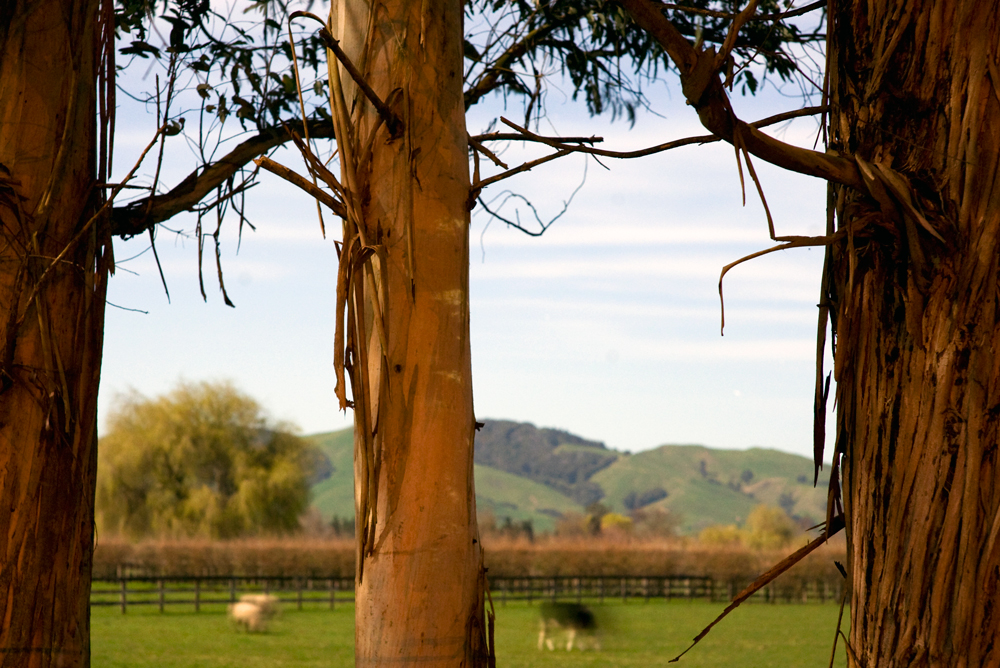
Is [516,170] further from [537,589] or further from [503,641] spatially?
[537,589]

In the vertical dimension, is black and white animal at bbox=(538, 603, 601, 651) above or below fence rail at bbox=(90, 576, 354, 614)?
above

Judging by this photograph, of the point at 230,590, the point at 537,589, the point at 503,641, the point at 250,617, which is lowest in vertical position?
the point at 537,589

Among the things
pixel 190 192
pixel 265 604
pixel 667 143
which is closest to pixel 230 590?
pixel 265 604

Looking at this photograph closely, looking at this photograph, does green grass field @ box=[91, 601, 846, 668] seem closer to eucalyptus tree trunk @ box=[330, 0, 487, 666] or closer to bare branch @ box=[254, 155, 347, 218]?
eucalyptus tree trunk @ box=[330, 0, 487, 666]

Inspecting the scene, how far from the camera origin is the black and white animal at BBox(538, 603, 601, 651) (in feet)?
57.8

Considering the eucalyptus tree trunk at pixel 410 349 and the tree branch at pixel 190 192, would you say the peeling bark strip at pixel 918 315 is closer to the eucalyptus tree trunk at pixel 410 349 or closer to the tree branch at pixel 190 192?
the eucalyptus tree trunk at pixel 410 349

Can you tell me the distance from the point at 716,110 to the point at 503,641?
Result: 60.5 ft

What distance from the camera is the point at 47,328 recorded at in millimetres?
2584

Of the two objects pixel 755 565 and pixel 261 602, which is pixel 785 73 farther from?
pixel 755 565

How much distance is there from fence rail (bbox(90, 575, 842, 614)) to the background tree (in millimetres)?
6547

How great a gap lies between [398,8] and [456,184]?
41cm

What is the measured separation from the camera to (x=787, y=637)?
65.2ft

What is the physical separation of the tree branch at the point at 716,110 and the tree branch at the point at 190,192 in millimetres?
1572

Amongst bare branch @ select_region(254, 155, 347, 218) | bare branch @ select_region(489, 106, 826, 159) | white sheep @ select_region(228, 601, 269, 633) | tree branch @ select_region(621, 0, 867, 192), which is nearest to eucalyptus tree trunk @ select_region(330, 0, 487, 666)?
bare branch @ select_region(254, 155, 347, 218)
